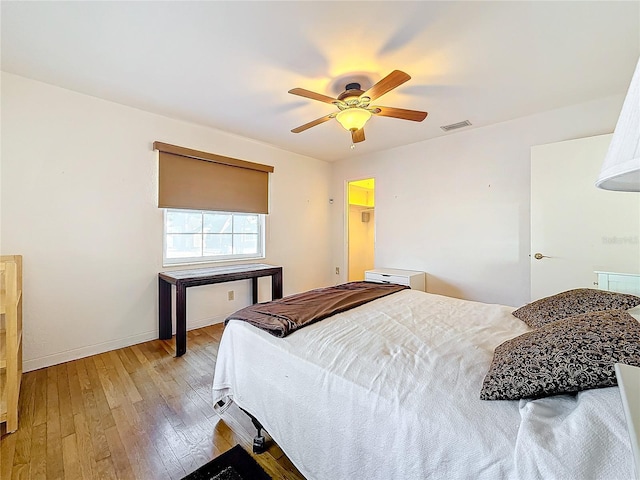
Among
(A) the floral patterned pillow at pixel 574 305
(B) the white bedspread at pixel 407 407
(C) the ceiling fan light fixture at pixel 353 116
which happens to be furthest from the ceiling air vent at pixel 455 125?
(B) the white bedspread at pixel 407 407

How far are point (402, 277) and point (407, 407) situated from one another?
278 centimetres

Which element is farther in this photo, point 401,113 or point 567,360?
point 401,113

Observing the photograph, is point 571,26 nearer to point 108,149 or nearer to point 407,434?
point 407,434

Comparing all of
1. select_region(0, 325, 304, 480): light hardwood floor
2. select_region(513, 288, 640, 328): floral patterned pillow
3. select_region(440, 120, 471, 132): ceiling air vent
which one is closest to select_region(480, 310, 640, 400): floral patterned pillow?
select_region(513, 288, 640, 328): floral patterned pillow

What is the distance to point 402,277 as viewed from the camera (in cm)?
361

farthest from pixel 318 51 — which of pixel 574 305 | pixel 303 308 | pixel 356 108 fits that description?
pixel 574 305

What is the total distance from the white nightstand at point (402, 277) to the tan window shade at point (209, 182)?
5.93ft

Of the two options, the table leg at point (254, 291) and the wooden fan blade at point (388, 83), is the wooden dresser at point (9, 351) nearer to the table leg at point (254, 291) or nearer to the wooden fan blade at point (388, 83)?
the table leg at point (254, 291)

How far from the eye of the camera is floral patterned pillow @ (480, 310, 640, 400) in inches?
30.5

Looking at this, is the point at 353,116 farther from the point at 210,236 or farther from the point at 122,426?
the point at 122,426

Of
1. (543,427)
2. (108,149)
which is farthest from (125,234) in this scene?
(543,427)

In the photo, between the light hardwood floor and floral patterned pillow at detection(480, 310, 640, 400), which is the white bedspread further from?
the light hardwood floor

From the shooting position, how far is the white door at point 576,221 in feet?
7.89

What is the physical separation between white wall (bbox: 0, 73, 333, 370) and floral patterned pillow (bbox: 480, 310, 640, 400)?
3210mm
